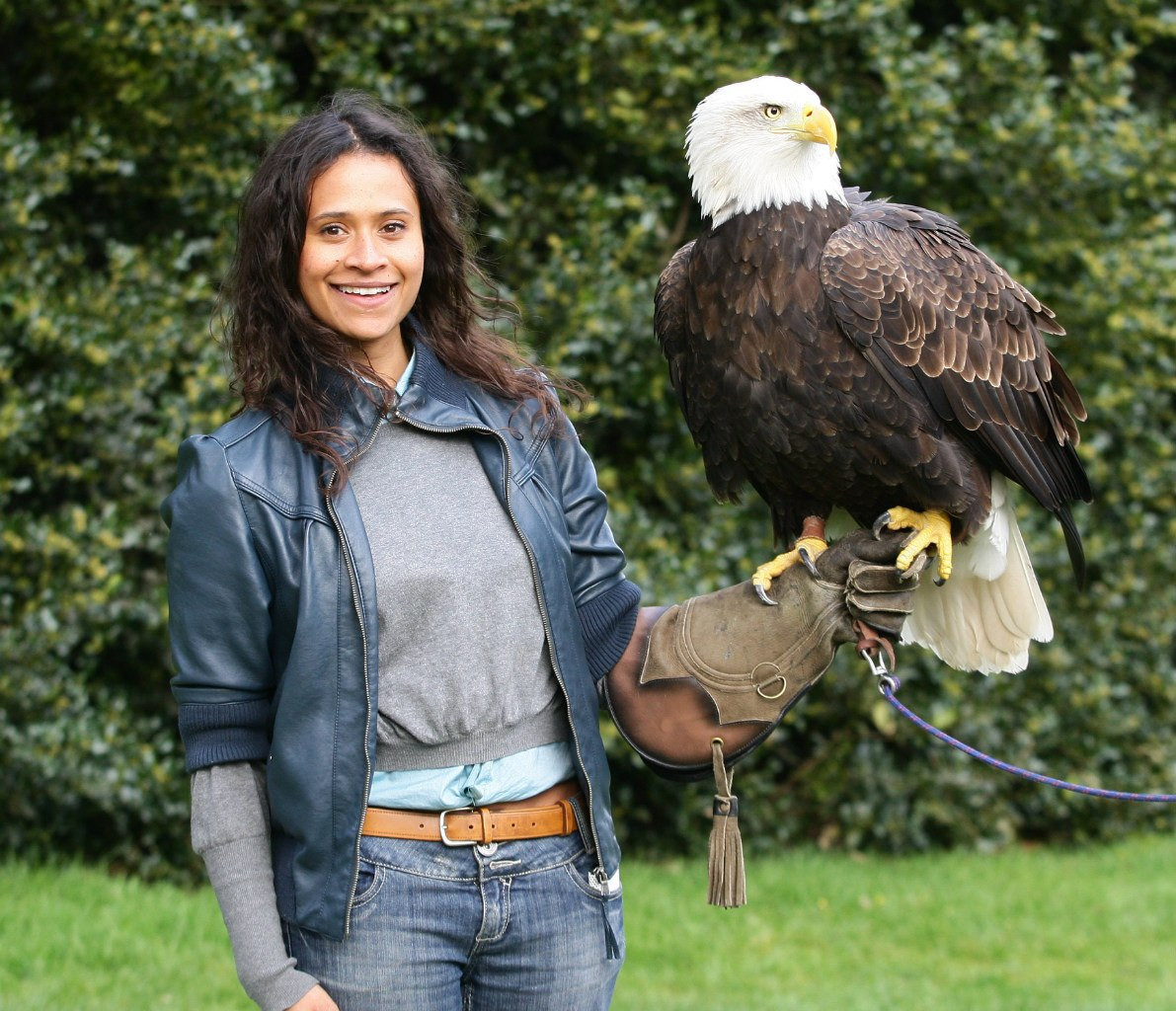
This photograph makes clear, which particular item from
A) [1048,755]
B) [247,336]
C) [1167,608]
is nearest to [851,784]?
[1048,755]

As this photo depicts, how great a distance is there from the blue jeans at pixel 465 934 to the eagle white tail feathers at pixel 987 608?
1.29 meters

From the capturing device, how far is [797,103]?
2631mm

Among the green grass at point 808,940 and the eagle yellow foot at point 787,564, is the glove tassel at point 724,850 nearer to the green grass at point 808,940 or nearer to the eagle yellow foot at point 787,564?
the eagle yellow foot at point 787,564

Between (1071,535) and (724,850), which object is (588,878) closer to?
(724,850)

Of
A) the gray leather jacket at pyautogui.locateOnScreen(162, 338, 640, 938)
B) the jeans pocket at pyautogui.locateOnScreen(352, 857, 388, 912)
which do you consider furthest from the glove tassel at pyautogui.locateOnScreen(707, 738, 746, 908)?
the jeans pocket at pyautogui.locateOnScreen(352, 857, 388, 912)

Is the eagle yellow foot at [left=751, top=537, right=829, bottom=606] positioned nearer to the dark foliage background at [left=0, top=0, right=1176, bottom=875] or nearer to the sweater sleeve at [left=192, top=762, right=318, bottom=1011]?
the sweater sleeve at [left=192, top=762, right=318, bottom=1011]

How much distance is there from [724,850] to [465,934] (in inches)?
20.5

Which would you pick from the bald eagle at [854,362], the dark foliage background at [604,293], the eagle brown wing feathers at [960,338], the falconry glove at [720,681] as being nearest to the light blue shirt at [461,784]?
the falconry glove at [720,681]

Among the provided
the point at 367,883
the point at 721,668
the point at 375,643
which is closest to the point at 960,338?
the point at 721,668

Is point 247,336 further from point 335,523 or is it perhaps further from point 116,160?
point 116,160

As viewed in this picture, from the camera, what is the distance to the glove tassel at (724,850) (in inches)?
84.1

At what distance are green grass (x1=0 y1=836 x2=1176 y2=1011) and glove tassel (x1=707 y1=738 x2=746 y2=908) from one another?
1.64 metres

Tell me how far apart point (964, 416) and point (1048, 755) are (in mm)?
3093

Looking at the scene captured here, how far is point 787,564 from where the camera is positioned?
2523 mm
